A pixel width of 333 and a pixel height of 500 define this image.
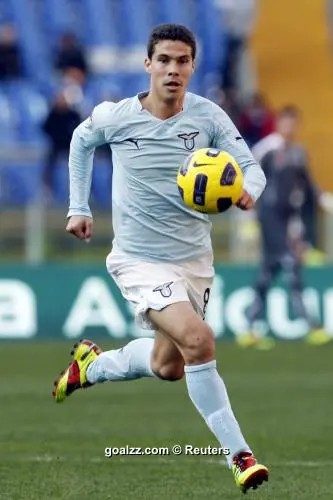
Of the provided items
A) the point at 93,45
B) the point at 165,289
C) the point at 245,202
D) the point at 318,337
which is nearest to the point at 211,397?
the point at 165,289

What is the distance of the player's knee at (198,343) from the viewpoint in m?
7.00

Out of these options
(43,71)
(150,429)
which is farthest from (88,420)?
(43,71)

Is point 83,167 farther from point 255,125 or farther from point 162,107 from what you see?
point 255,125

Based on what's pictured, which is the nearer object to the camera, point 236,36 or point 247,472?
point 247,472

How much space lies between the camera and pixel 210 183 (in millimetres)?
6898

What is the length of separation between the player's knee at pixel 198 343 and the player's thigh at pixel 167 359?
24.4 inches

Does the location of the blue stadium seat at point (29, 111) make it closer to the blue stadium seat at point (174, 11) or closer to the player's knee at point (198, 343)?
the blue stadium seat at point (174, 11)

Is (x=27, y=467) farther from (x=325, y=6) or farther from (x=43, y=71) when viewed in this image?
(x=325, y=6)

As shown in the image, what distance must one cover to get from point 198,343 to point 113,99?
14.3 m

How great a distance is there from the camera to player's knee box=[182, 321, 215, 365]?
700 cm

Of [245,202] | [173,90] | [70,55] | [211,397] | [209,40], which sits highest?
[173,90]

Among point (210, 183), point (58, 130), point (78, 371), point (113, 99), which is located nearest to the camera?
point (210, 183)

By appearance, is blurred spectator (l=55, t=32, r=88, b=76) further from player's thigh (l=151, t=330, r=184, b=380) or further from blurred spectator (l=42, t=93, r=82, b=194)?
player's thigh (l=151, t=330, r=184, b=380)

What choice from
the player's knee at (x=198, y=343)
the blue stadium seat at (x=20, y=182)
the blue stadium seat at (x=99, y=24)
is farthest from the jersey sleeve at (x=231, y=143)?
the blue stadium seat at (x=99, y=24)
